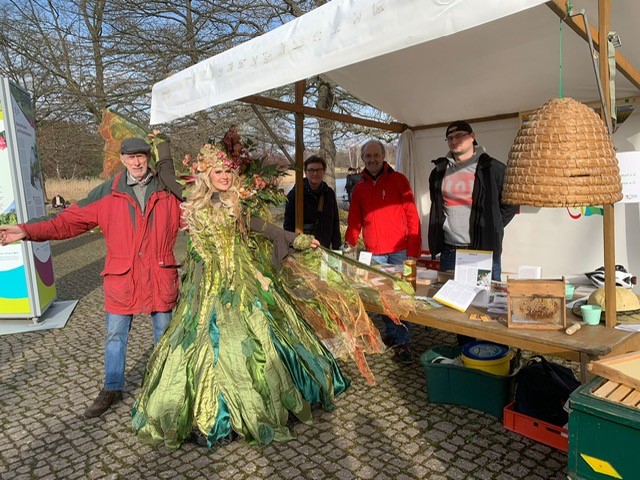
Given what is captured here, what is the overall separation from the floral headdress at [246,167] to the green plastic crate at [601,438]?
207 cm

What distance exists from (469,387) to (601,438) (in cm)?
139

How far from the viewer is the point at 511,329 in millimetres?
2516

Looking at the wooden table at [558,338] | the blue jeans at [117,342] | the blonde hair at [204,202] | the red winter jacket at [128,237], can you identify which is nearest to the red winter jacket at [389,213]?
the wooden table at [558,338]

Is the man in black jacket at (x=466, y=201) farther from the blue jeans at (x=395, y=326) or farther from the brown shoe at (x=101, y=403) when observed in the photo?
the brown shoe at (x=101, y=403)

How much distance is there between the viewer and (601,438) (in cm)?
181

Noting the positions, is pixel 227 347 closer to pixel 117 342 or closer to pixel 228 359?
pixel 228 359

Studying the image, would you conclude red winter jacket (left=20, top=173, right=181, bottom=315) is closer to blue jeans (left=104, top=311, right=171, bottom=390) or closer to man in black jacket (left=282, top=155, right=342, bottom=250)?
blue jeans (left=104, top=311, right=171, bottom=390)

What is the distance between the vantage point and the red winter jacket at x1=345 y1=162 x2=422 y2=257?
4.21 meters

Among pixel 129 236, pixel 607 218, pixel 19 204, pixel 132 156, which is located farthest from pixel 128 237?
pixel 19 204

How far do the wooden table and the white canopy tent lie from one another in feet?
4.56

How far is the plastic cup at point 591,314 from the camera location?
2.49m

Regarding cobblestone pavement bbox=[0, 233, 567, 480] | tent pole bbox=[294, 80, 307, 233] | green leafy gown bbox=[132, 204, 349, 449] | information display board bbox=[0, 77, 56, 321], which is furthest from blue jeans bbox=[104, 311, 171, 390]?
information display board bbox=[0, 77, 56, 321]

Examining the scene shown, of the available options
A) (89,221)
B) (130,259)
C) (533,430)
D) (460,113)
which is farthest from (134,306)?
(460,113)

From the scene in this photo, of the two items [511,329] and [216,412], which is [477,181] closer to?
[511,329]
